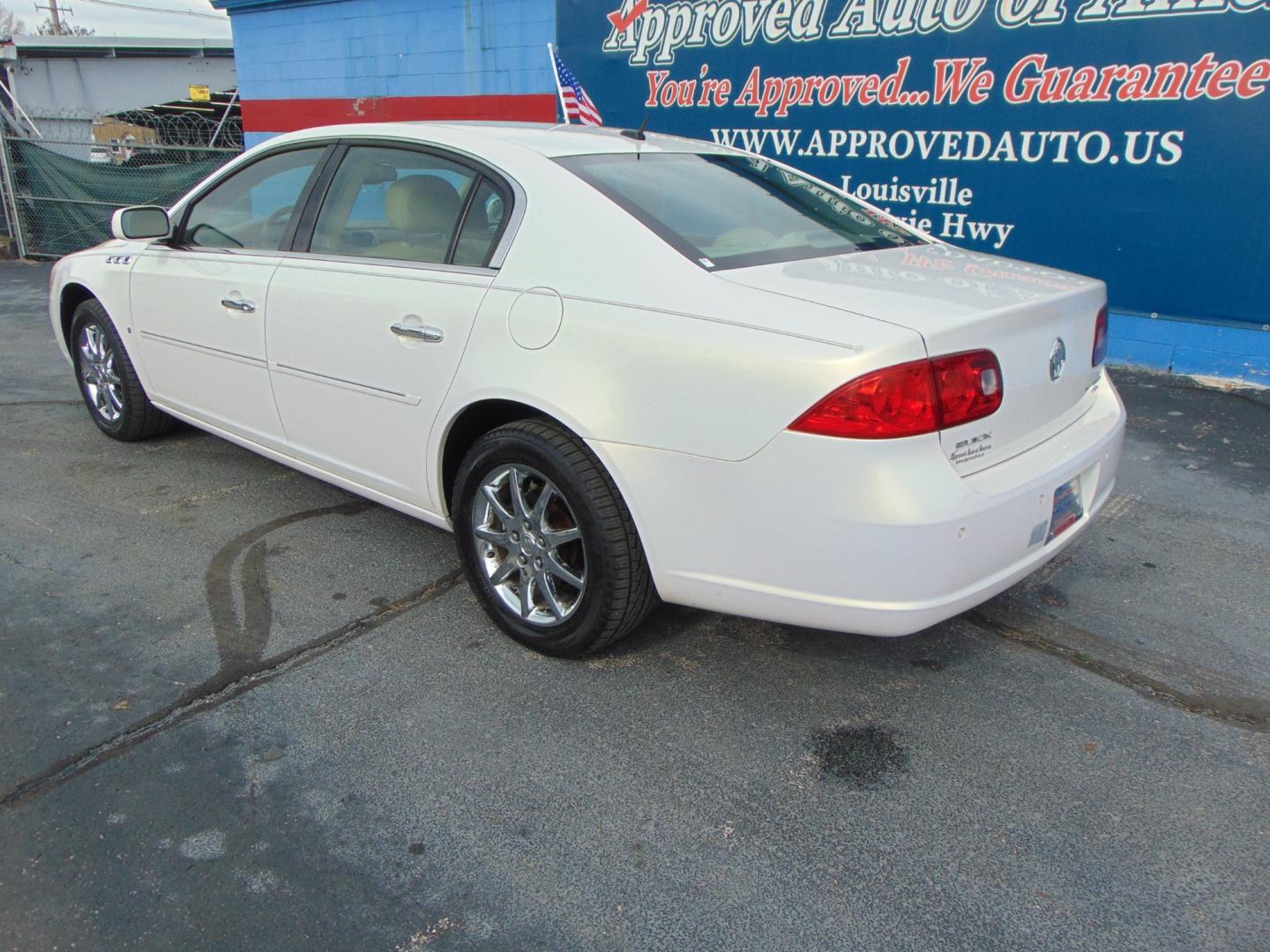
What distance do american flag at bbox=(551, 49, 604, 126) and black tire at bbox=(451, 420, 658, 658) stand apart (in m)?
7.23

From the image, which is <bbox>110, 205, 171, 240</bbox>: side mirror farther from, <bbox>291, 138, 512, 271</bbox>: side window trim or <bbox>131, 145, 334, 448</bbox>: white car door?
<bbox>291, 138, 512, 271</bbox>: side window trim

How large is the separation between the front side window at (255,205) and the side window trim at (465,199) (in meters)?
0.13

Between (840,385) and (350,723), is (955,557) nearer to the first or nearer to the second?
(840,385)

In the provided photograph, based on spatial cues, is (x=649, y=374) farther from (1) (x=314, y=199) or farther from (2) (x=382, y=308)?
(1) (x=314, y=199)

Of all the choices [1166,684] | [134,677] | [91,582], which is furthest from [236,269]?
[1166,684]

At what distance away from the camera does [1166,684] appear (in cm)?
304

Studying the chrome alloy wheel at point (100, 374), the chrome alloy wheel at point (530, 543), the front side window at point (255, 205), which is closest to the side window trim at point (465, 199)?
the front side window at point (255, 205)

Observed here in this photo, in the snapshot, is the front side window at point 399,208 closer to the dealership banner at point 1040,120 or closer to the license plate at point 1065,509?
the license plate at point 1065,509

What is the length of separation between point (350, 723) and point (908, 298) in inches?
78.4

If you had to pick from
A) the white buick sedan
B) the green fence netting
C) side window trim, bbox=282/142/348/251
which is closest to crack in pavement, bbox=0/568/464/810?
the white buick sedan

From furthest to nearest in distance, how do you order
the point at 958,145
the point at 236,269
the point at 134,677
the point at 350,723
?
the point at 958,145, the point at 236,269, the point at 134,677, the point at 350,723

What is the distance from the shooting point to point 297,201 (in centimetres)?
391

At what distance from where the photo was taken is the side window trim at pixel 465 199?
3.17 meters

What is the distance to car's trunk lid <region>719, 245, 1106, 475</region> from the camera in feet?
8.29
